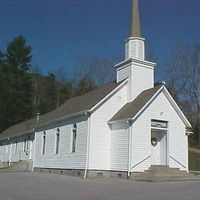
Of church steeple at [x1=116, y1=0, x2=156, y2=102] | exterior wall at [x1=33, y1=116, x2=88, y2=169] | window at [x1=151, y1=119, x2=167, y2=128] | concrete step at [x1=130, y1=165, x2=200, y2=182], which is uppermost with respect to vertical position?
church steeple at [x1=116, y1=0, x2=156, y2=102]

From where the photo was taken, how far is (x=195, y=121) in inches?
2579

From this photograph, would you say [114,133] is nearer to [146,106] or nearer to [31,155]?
[146,106]

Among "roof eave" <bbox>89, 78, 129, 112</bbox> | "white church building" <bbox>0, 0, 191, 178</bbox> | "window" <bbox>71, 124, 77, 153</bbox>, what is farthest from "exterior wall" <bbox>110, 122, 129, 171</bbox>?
"window" <bbox>71, 124, 77, 153</bbox>

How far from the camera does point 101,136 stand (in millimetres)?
27734

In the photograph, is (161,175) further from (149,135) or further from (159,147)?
(159,147)

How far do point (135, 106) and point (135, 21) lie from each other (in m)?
8.48

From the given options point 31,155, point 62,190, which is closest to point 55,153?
point 31,155

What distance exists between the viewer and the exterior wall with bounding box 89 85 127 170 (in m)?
27.3

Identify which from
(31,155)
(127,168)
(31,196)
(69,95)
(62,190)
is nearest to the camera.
A: (31,196)

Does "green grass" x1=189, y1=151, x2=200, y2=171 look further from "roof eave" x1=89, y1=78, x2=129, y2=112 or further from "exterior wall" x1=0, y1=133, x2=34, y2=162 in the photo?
"roof eave" x1=89, y1=78, x2=129, y2=112

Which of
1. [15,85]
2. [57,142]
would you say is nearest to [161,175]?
[57,142]

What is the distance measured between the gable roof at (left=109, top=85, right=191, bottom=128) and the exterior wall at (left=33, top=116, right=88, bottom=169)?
98.9 inches

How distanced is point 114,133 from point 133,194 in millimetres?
12104

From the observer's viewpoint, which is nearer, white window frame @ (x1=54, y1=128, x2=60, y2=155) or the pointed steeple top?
the pointed steeple top
